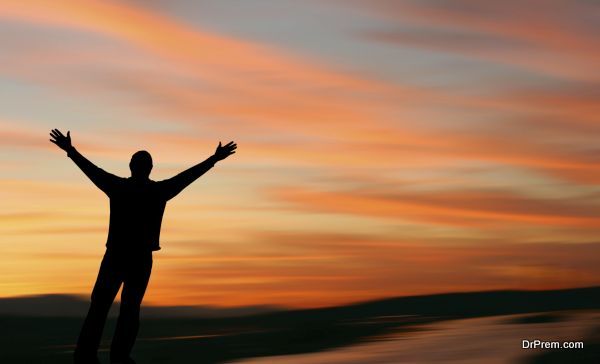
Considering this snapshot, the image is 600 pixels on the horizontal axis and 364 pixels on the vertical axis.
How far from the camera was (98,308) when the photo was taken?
16.7 m

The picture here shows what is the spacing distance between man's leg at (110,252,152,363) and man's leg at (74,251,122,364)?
16cm

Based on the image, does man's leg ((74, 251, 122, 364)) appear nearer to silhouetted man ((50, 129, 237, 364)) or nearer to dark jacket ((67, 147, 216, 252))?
silhouetted man ((50, 129, 237, 364))

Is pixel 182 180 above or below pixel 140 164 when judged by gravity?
below

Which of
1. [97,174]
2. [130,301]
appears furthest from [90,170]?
[130,301]

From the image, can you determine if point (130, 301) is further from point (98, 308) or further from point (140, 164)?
point (140, 164)

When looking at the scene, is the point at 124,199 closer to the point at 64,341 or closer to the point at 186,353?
the point at 186,353

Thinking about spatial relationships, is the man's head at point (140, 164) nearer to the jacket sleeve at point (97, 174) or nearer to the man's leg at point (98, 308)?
the jacket sleeve at point (97, 174)

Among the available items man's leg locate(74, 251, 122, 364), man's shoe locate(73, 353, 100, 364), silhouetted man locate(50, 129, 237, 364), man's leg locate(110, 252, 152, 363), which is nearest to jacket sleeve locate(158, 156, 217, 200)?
silhouetted man locate(50, 129, 237, 364)

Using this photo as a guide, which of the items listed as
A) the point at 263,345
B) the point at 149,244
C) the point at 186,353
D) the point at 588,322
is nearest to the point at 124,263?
the point at 149,244

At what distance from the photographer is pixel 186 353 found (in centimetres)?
2319

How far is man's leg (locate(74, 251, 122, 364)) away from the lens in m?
16.6

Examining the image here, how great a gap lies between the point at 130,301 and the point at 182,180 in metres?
1.80

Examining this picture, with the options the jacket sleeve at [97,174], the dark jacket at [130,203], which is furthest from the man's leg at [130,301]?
the jacket sleeve at [97,174]

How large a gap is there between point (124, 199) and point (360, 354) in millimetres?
6511
